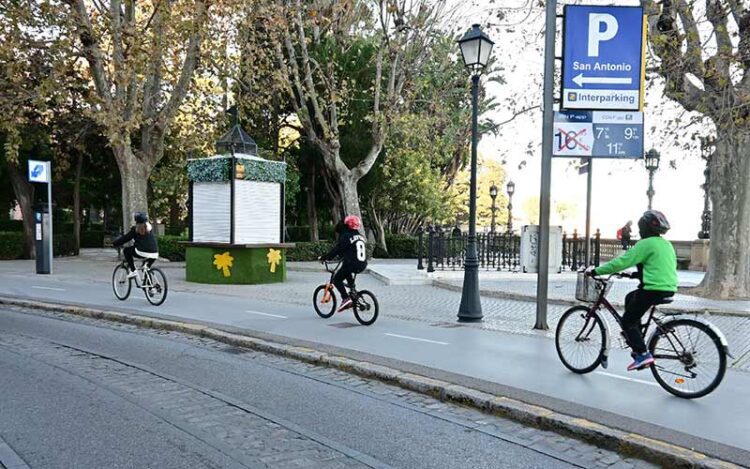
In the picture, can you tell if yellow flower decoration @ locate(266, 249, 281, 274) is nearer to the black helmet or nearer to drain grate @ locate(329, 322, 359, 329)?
drain grate @ locate(329, 322, 359, 329)

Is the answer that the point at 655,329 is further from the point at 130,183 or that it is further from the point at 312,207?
the point at 312,207

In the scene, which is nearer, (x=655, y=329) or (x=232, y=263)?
(x=655, y=329)

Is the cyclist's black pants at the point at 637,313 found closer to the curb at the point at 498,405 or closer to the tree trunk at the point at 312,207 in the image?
the curb at the point at 498,405

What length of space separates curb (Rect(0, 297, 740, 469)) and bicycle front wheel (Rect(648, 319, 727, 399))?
1395mm

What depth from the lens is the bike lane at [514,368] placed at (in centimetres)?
491

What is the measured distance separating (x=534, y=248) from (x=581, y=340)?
3.84 meters

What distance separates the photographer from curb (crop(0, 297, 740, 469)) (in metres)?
4.33

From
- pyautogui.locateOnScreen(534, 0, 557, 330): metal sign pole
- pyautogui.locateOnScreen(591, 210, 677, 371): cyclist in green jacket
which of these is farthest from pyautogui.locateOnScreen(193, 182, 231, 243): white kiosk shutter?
pyautogui.locateOnScreen(591, 210, 677, 371): cyclist in green jacket

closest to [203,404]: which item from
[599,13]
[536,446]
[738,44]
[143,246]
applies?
[536,446]

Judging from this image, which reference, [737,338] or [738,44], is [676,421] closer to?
[737,338]

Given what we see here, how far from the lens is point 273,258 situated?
55.1ft

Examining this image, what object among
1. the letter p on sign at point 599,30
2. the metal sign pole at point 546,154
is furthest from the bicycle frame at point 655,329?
the letter p on sign at point 599,30

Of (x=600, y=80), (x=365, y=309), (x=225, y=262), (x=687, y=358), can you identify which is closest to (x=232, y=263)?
(x=225, y=262)

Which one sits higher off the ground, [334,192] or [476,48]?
[476,48]
